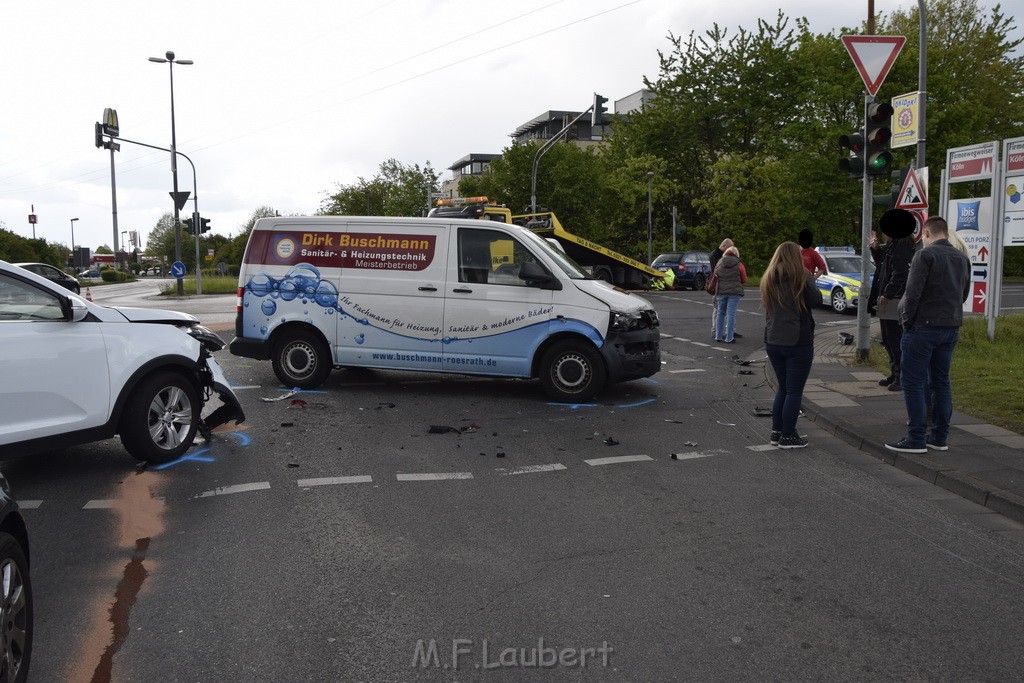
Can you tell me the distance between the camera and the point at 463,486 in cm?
614

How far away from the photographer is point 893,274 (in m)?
9.65

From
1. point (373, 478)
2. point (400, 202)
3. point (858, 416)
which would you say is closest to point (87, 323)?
point (373, 478)

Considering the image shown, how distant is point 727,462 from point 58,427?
487 cm

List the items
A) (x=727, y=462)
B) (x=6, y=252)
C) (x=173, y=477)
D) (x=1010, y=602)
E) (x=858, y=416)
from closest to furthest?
(x=1010, y=602), (x=173, y=477), (x=727, y=462), (x=858, y=416), (x=6, y=252)

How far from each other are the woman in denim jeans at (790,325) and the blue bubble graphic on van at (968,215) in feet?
25.3

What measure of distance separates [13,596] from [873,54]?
36.8 feet

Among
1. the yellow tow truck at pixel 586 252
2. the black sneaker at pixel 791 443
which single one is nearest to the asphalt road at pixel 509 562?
the black sneaker at pixel 791 443

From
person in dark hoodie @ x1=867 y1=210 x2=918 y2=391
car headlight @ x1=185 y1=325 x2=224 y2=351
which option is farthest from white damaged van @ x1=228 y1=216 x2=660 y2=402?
car headlight @ x1=185 y1=325 x2=224 y2=351

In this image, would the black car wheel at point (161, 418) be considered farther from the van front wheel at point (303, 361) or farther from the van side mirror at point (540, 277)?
the van side mirror at point (540, 277)

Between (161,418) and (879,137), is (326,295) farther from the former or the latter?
(879,137)

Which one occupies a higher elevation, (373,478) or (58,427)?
(58,427)

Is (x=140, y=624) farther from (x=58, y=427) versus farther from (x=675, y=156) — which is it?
(x=675, y=156)

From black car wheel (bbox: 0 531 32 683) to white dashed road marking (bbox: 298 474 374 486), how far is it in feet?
9.77

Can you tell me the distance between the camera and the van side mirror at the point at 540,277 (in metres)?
9.52
